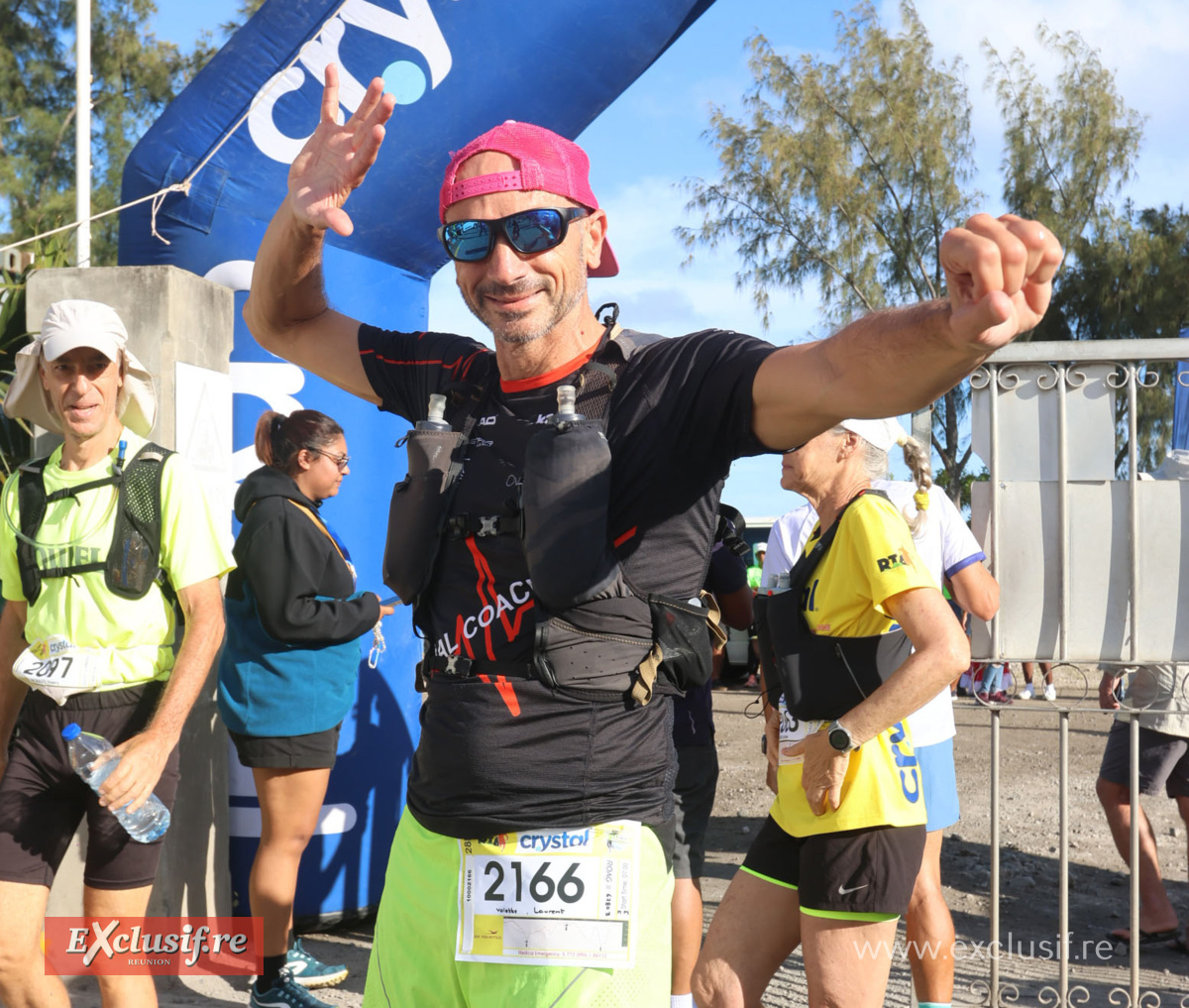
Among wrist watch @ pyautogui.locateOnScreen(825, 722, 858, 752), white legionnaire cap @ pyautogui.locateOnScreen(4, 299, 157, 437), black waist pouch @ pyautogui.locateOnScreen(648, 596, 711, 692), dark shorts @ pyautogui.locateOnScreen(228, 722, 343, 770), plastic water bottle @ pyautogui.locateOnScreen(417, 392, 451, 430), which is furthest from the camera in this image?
dark shorts @ pyautogui.locateOnScreen(228, 722, 343, 770)

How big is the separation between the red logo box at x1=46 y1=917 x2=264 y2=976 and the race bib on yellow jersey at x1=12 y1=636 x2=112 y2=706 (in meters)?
0.66

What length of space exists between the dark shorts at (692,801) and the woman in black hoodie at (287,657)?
127cm

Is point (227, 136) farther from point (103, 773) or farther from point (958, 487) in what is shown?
point (958, 487)

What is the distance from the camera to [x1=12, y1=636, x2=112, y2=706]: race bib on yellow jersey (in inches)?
122

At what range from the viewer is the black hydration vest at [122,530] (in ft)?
10.4

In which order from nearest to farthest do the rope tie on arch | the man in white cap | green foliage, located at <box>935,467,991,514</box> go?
the man in white cap, the rope tie on arch, green foliage, located at <box>935,467,991,514</box>

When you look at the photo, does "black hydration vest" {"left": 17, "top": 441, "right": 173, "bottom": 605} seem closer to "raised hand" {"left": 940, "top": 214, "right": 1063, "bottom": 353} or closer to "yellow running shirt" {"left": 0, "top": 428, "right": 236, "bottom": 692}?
"yellow running shirt" {"left": 0, "top": 428, "right": 236, "bottom": 692}

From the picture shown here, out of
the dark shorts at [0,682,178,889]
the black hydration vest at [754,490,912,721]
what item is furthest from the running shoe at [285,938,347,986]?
the black hydration vest at [754,490,912,721]

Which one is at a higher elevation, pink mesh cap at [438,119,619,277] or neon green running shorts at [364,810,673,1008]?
pink mesh cap at [438,119,619,277]

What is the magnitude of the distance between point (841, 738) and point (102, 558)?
2.05 meters

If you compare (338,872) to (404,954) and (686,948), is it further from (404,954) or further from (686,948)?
(404,954)

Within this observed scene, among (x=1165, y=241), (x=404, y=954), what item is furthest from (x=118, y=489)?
(x=1165, y=241)

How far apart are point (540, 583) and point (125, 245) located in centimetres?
388

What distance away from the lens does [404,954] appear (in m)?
1.94
